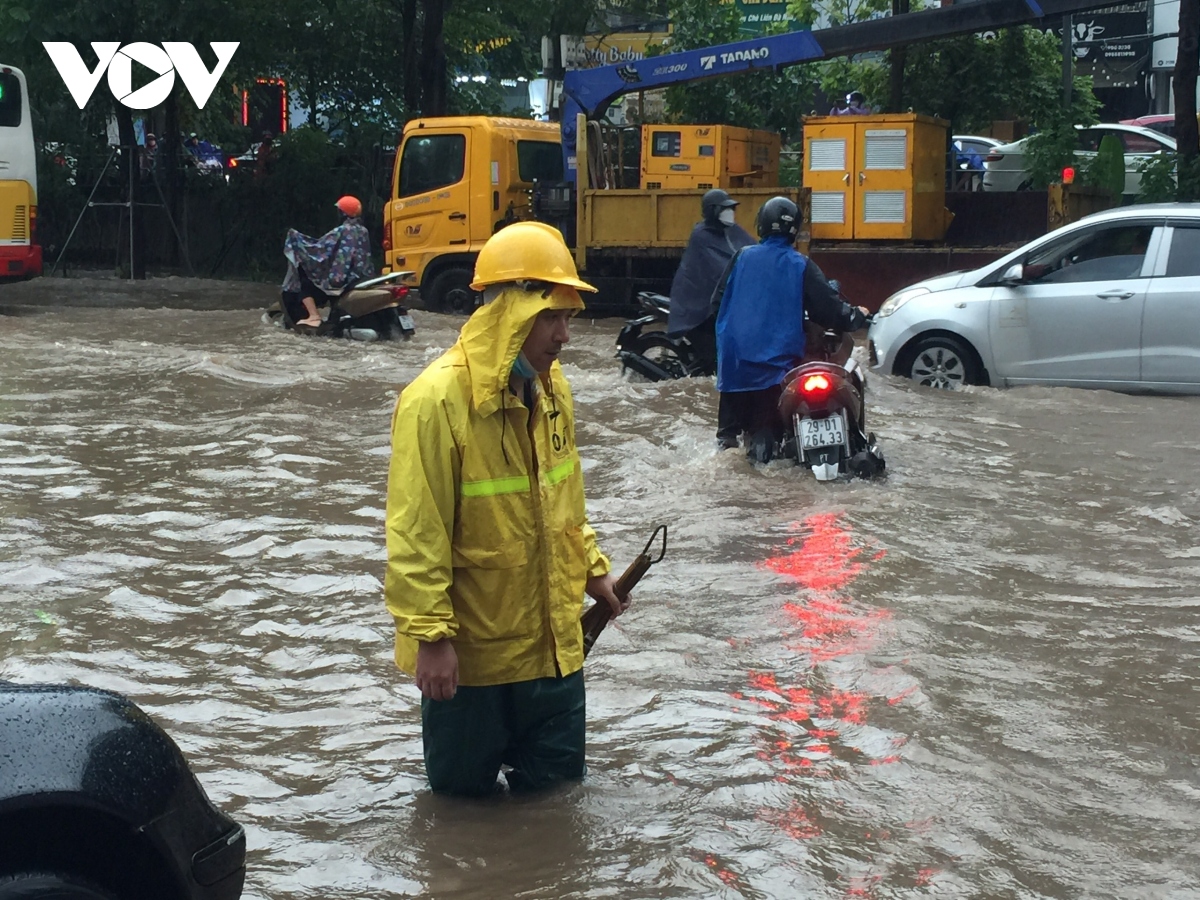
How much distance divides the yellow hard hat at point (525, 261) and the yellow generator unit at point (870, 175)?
14.6 metres

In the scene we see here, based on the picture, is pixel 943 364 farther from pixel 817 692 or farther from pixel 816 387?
pixel 817 692

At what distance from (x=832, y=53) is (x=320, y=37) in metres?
10.8

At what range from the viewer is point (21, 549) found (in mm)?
7645

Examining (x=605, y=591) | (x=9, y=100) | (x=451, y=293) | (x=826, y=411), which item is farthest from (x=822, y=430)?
(x=9, y=100)

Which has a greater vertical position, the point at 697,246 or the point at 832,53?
the point at 832,53

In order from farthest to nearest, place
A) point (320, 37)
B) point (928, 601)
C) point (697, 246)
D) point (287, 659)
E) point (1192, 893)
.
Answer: point (320, 37)
point (697, 246)
point (928, 601)
point (287, 659)
point (1192, 893)

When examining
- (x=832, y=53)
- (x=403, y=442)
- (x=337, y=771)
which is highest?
(x=832, y=53)

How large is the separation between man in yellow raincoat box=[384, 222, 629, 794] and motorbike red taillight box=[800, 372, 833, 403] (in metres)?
4.44

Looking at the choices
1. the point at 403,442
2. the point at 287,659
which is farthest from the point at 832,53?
the point at 403,442

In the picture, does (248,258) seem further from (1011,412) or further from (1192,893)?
(1192,893)

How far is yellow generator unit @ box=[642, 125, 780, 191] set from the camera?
1972 cm

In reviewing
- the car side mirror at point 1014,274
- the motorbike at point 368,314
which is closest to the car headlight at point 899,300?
the car side mirror at point 1014,274

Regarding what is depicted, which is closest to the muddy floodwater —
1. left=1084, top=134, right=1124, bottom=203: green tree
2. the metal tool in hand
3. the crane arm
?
the metal tool in hand

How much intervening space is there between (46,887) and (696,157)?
58.6ft
